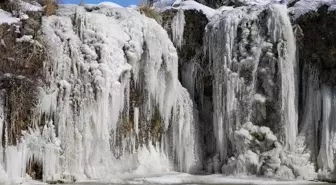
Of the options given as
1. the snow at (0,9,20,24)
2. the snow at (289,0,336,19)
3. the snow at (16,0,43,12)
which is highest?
the snow at (289,0,336,19)

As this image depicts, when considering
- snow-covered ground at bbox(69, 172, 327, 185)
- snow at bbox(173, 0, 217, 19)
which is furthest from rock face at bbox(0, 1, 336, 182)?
snow-covered ground at bbox(69, 172, 327, 185)

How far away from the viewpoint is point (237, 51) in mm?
15547

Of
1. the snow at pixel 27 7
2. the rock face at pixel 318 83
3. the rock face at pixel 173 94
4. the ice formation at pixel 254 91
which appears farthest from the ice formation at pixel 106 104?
the rock face at pixel 318 83

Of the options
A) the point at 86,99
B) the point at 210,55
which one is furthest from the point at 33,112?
the point at 210,55

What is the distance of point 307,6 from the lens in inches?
603

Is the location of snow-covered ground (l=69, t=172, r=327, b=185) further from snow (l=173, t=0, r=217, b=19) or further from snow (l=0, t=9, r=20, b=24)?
snow (l=173, t=0, r=217, b=19)

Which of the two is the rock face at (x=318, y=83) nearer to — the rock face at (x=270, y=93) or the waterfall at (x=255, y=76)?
the rock face at (x=270, y=93)

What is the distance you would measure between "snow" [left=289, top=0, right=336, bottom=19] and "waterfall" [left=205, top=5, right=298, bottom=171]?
1.01 feet

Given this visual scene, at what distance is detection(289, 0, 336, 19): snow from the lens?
15000 mm

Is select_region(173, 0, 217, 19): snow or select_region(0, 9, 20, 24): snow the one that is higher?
select_region(173, 0, 217, 19): snow

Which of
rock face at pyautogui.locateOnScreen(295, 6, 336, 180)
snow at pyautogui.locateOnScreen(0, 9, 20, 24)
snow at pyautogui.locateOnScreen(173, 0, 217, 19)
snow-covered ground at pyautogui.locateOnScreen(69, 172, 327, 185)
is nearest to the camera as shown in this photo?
snow-covered ground at pyautogui.locateOnScreen(69, 172, 327, 185)

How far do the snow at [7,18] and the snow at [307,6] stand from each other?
7451 mm

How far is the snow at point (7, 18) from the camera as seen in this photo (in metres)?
13.3

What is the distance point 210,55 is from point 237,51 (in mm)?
879
